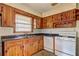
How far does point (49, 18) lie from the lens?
3.12 feet

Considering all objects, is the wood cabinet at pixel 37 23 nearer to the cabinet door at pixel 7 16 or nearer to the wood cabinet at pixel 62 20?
the wood cabinet at pixel 62 20

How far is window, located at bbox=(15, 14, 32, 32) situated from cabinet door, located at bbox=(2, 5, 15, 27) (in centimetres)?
5

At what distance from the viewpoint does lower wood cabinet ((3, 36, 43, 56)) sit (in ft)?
2.66

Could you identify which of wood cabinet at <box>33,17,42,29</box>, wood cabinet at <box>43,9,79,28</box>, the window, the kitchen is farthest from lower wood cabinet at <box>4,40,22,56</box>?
wood cabinet at <box>43,9,79,28</box>

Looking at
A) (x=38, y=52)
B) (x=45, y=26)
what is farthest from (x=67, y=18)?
(x=38, y=52)

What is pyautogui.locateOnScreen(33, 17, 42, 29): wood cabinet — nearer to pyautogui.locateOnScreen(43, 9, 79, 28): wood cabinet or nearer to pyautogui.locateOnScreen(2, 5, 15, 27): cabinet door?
pyautogui.locateOnScreen(43, 9, 79, 28): wood cabinet

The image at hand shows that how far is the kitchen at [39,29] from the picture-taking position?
2.63 feet

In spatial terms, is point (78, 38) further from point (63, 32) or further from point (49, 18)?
point (49, 18)

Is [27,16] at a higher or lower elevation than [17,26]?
higher

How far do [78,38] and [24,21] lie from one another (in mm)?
640

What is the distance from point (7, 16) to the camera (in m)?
0.80

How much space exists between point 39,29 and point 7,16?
380mm

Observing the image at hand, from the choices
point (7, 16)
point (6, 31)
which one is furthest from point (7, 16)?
point (6, 31)

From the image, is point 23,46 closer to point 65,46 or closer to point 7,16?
point 7,16
